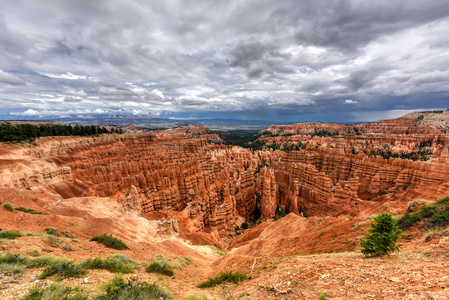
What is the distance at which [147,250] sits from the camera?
647 inches

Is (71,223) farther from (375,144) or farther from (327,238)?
(375,144)

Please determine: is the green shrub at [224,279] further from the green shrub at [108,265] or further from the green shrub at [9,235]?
the green shrub at [9,235]

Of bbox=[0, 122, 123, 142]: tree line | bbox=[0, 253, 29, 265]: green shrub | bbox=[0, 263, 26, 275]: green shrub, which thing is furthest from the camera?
bbox=[0, 122, 123, 142]: tree line

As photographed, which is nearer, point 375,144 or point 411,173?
point 411,173

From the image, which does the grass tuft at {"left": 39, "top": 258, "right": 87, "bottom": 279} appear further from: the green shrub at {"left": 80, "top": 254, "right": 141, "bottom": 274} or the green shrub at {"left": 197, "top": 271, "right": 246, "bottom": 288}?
the green shrub at {"left": 197, "top": 271, "right": 246, "bottom": 288}

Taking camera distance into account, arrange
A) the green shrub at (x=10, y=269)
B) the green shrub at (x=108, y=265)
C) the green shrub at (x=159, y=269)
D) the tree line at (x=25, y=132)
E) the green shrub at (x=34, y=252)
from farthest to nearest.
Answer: the tree line at (x=25, y=132) → the green shrub at (x=159, y=269) → the green shrub at (x=108, y=265) → the green shrub at (x=34, y=252) → the green shrub at (x=10, y=269)

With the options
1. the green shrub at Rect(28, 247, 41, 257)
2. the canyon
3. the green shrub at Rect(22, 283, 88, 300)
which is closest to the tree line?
the canyon

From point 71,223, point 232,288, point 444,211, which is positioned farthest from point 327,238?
point 71,223

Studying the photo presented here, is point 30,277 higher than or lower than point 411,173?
higher

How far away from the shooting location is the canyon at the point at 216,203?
12422mm

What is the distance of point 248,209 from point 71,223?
118 ft

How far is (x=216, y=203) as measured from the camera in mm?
38438

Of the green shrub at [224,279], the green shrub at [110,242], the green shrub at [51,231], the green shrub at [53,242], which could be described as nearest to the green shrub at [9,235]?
the green shrub at [53,242]

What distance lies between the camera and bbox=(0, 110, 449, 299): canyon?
40.8ft
